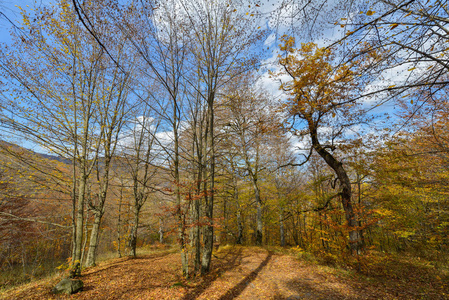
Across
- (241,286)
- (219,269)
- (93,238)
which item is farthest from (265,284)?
(93,238)

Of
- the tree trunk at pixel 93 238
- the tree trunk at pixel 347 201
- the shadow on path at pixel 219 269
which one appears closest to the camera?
the shadow on path at pixel 219 269

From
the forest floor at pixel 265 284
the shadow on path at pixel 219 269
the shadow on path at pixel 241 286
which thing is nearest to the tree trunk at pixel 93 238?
the forest floor at pixel 265 284

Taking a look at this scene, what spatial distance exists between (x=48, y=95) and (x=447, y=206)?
19.3 m

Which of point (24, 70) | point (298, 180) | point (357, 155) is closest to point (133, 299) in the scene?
point (24, 70)

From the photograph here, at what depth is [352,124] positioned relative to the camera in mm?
6230

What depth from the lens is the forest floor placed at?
14.7 ft

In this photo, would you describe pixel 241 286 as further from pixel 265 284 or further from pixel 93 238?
pixel 93 238

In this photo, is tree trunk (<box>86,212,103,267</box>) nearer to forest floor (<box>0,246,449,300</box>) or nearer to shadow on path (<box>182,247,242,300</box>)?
forest floor (<box>0,246,449,300</box>)

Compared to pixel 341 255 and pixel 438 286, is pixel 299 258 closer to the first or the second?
pixel 341 255

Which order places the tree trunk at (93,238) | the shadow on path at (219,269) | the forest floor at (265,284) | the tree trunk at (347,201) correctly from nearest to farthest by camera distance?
the forest floor at (265,284), the shadow on path at (219,269), the tree trunk at (347,201), the tree trunk at (93,238)

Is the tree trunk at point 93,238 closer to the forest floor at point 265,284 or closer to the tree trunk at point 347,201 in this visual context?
the forest floor at point 265,284

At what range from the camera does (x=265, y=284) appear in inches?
217

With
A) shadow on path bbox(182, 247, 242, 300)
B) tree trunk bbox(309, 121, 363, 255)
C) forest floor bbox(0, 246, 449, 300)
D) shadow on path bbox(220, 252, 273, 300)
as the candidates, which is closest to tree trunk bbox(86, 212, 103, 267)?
forest floor bbox(0, 246, 449, 300)

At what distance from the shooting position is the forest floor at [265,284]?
14.7 ft
